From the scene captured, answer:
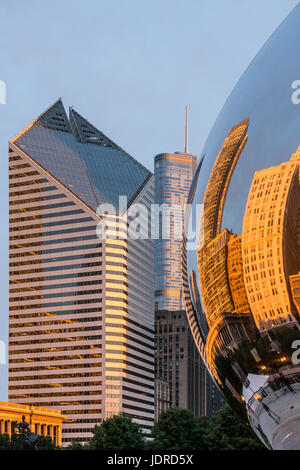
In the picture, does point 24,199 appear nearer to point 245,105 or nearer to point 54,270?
point 54,270

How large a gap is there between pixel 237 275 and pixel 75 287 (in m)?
151

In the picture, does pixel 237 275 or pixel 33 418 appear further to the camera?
pixel 33 418

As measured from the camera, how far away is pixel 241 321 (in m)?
4.46

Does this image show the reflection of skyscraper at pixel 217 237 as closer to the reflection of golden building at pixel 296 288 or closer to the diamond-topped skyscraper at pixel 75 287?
the reflection of golden building at pixel 296 288

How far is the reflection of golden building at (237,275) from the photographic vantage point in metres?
4.39

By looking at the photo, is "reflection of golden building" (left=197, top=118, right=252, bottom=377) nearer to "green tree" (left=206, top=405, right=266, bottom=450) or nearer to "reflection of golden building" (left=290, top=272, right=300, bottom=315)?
"reflection of golden building" (left=290, top=272, right=300, bottom=315)

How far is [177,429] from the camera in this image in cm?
5231

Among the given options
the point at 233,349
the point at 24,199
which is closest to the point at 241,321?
the point at 233,349

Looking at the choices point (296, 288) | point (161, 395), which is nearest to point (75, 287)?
point (161, 395)

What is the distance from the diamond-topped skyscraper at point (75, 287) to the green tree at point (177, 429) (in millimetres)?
93552

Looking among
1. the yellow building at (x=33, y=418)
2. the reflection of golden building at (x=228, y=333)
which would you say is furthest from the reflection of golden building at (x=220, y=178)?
the yellow building at (x=33, y=418)

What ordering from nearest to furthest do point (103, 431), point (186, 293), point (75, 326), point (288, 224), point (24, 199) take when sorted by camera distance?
1. point (288, 224)
2. point (186, 293)
3. point (103, 431)
4. point (75, 326)
5. point (24, 199)

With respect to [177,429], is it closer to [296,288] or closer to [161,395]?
[296,288]
